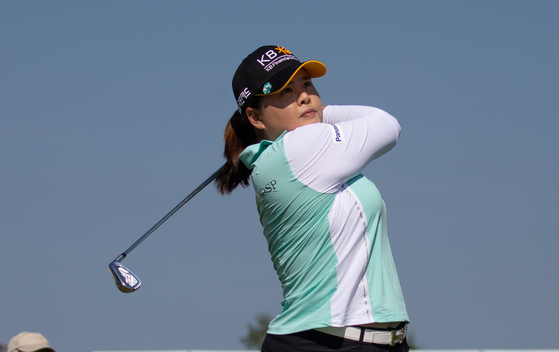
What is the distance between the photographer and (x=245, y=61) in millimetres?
2688

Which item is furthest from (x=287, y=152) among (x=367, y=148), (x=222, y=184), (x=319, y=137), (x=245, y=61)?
(x=222, y=184)

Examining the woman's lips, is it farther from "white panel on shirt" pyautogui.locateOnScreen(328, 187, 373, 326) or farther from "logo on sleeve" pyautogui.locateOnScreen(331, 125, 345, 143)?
"white panel on shirt" pyautogui.locateOnScreen(328, 187, 373, 326)

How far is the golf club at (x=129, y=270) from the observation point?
278 centimetres

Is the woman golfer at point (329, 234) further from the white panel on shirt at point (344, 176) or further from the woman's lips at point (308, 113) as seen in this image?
the woman's lips at point (308, 113)

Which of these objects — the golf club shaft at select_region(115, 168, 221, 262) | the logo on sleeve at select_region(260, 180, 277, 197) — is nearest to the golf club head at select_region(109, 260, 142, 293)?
the golf club shaft at select_region(115, 168, 221, 262)

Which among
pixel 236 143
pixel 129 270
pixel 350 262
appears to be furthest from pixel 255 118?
pixel 129 270

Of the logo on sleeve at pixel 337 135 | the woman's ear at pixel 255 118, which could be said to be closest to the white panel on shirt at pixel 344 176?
the logo on sleeve at pixel 337 135

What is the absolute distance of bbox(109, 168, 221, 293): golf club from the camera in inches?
110

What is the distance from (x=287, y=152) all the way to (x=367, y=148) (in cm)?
27

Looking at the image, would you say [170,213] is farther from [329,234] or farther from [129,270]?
[329,234]

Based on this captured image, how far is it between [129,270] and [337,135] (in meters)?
1.16

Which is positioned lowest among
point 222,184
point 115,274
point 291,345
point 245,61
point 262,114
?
point 291,345

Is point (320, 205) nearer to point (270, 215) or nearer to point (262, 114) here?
point (270, 215)

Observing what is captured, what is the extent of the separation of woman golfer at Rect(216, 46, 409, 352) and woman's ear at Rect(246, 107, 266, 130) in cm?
17
